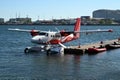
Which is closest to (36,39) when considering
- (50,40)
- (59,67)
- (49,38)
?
(49,38)

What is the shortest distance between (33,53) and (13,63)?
35.1 feet

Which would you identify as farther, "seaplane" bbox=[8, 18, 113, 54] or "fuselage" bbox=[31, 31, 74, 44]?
"seaplane" bbox=[8, 18, 113, 54]

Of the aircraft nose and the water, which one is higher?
the aircraft nose

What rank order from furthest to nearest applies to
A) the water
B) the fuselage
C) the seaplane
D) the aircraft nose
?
the seaplane < the fuselage < the aircraft nose < the water

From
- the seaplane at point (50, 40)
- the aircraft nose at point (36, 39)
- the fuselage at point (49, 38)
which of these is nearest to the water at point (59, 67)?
the seaplane at point (50, 40)

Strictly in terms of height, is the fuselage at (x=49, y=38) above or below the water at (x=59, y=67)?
above

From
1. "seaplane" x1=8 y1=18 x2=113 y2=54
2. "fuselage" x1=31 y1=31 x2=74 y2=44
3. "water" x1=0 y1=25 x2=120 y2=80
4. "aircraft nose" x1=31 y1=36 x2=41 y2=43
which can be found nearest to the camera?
"water" x1=0 y1=25 x2=120 y2=80

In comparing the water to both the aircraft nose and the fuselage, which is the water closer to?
the aircraft nose

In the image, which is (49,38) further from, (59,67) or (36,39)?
(59,67)

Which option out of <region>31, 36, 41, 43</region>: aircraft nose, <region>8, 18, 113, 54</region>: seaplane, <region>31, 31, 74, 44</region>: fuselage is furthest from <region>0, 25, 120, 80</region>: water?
<region>31, 31, 74, 44</region>: fuselage

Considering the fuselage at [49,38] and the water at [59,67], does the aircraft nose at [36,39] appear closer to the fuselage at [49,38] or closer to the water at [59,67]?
the fuselage at [49,38]

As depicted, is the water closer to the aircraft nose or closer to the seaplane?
the seaplane

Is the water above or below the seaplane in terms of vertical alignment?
below

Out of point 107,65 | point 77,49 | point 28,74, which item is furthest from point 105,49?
point 28,74
